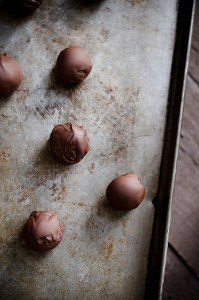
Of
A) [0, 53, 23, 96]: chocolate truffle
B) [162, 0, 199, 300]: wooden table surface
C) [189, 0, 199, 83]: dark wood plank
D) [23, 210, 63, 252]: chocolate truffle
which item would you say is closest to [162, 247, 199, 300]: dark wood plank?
[162, 0, 199, 300]: wooden table surface

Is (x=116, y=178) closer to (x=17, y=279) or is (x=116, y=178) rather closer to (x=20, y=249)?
(x=20, y=249)

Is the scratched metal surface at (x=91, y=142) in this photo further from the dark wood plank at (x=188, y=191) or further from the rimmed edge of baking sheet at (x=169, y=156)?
the dark wood plank at (x=188, y=191)

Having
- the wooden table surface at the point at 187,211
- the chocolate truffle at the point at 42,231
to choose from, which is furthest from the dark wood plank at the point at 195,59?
the chocolate truffle at the point at 42,231

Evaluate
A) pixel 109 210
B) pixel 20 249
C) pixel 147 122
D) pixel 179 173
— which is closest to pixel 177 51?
pixel 147 122

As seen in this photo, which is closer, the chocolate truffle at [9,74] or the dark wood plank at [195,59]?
the chocolate truffle at [9,74]

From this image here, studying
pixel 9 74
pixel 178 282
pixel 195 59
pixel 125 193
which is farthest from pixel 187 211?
pixel 9 74

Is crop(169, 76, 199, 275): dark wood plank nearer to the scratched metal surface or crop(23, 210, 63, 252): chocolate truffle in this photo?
the scratched metal surface
